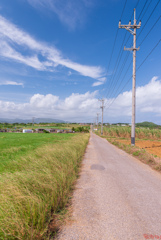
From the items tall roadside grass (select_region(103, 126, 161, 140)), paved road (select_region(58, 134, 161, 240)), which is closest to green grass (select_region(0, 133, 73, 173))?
paved road (select_region(58, 134, 161, 240))

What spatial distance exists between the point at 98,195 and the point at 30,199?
2.07m

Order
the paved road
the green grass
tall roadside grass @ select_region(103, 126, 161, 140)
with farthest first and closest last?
tall roadside grass @ select_region(103, 126, 161, 140) < the green grass < the paved road

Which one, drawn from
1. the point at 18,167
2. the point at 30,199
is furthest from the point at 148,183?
the point at 18,167

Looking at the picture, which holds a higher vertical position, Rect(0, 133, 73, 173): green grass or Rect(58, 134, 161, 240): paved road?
Rect(58, 134, 161, 240): paved road

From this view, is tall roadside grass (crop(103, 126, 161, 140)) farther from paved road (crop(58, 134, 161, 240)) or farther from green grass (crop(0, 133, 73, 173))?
paved road (crop(58, 134, 161, 240))

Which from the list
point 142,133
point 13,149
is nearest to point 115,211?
point 13,149

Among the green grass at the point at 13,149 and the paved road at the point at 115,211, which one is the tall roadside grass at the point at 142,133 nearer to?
the green grass at the point at 13,149

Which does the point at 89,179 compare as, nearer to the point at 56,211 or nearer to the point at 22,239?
the point at 56,211

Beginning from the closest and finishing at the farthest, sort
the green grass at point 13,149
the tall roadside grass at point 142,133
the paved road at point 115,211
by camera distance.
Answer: the paved road at point 115,211
the green grass at point 13,149
the tall roadside grass at point 142,133

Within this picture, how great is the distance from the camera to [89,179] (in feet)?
17.0

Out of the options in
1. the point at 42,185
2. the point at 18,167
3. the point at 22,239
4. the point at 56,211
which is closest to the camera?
the point at 22,239

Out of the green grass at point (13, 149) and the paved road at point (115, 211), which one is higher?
the paved road at point (115, 211)

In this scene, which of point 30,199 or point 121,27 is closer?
point 30,199

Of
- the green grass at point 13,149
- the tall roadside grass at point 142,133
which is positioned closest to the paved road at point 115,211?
the green grass at point 13,149
